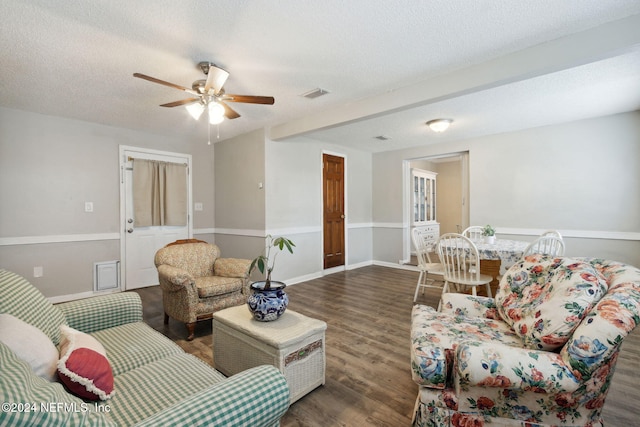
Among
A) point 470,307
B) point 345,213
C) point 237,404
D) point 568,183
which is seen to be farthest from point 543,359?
point 345,213

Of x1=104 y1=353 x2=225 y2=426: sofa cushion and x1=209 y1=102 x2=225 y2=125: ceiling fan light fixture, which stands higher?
x1=209 y1=102 x2=225 y2=125: ceiling fan light fixture

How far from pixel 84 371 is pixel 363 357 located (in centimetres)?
179

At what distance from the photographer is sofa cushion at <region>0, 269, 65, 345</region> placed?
128 cm

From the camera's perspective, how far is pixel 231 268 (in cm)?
303

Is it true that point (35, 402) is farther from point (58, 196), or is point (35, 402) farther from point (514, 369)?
point (58, 196)

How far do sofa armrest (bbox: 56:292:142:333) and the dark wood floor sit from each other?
0.67 meters

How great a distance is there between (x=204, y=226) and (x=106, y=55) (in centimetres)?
319

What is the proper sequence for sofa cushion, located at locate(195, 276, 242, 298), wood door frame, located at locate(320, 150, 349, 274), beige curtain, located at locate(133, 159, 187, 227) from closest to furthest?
sofa cushion, located at locate(195, 276, 242, 298)
beige curtain, located at locate(133, 159, 187, 227)
wood door frame, located at locate(320, 150, 349, 274)

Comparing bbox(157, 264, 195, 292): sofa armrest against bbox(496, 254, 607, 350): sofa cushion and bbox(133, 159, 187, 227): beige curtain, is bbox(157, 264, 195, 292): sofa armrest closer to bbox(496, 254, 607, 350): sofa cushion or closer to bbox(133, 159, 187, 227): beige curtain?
bbox(133, 159, 187, 227): beige curtain

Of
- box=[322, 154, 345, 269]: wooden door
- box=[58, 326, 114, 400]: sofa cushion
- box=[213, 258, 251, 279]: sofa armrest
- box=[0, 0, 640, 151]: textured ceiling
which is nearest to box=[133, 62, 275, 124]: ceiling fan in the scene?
box=[0, 0, 640, 151]: textured ceiling

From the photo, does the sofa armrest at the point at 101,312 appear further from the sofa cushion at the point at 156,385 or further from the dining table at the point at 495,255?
the dining table at the point at 495,255

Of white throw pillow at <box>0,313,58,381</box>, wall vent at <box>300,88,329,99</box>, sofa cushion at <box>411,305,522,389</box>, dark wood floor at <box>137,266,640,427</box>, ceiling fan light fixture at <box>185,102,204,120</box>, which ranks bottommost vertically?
dark wood floor at <box>137,266,640,427</box>

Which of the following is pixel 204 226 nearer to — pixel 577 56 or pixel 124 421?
pixel 124 421

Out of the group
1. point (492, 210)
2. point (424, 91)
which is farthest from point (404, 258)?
point (424, 91)
